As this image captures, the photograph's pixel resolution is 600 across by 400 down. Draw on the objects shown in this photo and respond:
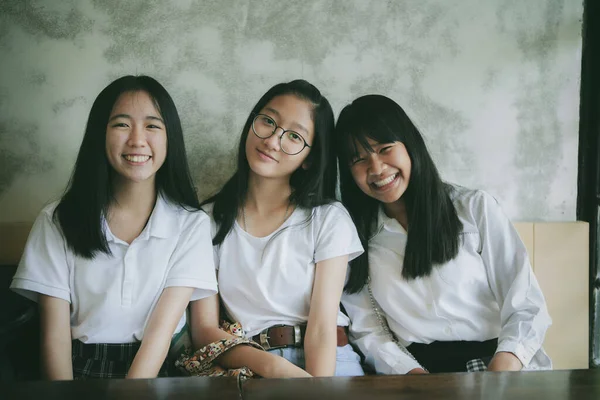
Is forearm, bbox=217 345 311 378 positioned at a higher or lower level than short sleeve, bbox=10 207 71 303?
lower

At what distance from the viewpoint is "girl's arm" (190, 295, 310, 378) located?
4.65ft

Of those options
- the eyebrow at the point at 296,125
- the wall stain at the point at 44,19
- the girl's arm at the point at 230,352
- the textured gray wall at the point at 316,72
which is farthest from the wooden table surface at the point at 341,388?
the wall stain at the point at 44,19

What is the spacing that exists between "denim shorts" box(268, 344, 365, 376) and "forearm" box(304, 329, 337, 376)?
2.4 inches

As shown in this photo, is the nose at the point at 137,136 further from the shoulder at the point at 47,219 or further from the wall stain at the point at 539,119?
the wall stain at the point at 539,119

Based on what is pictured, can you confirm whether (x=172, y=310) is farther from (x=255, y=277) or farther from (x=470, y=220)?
(x=470, y=220)

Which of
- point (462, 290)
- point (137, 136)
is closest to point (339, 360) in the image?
point (462, 290)

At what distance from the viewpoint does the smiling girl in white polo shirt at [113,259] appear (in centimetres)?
144

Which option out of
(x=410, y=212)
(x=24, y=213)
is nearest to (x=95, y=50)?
(x=24, y=213)

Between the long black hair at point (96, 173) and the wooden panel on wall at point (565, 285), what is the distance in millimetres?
1524

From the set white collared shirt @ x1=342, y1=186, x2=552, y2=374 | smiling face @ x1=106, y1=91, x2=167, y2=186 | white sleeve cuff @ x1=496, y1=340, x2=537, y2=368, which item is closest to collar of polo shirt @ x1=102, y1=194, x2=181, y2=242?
smiling face @ x1=106, y1=91, x2=167, y2=186

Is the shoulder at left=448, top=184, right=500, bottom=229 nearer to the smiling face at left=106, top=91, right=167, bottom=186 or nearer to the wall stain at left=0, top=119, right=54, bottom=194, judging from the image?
the smiling face at left=106, top=91, right=167, bottom=186

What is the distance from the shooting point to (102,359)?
1.46 meters

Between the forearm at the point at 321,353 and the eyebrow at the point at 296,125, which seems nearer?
the forearm at the point at 321,353

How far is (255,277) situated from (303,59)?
0.89 meters
